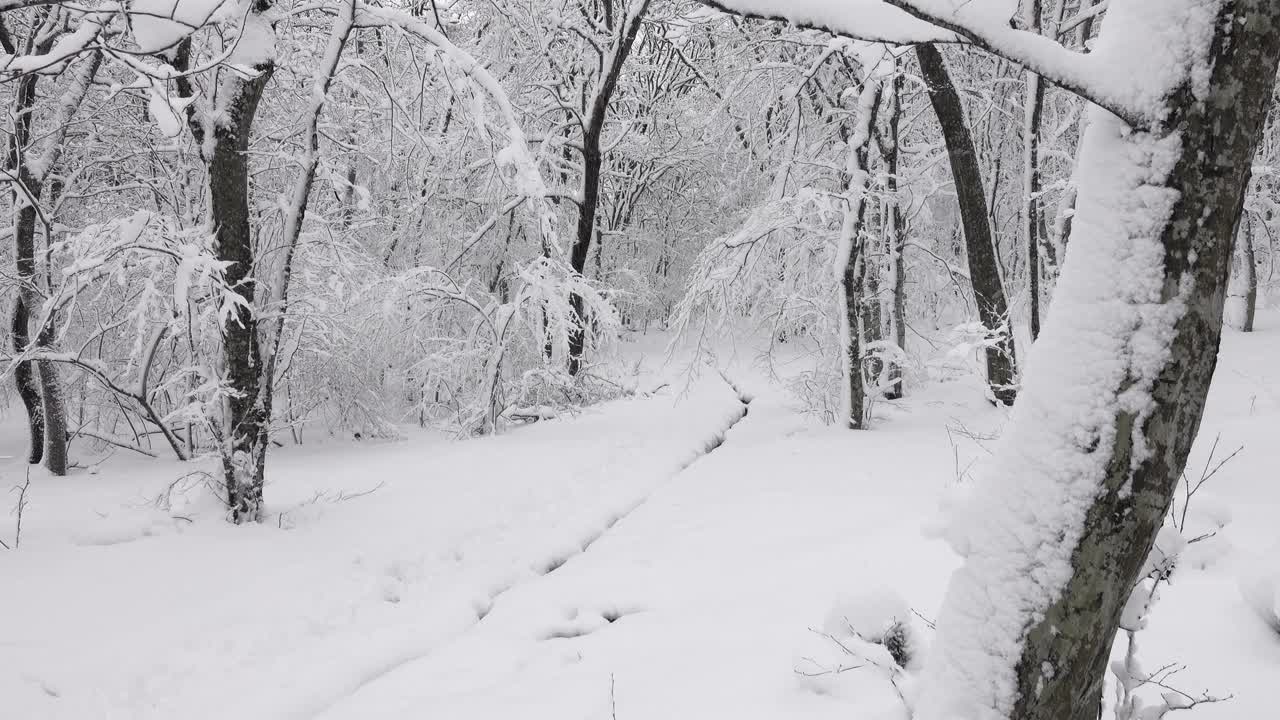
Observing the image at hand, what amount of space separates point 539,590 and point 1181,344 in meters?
3.85

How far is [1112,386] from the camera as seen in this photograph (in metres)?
1.45

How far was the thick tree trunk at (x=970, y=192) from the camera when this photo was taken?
22.8 feet

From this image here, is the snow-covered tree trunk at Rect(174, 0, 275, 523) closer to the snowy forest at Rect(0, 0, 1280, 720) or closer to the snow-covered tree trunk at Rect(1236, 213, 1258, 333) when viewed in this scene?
the snowy forest at Rect(0, 0, 1280, 720)

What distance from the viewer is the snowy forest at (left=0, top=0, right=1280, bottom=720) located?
1.48m

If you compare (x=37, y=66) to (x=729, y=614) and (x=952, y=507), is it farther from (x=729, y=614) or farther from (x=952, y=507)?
(x=729, y=614)

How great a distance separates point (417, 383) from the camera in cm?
1077

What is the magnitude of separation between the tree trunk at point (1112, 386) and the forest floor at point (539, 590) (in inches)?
16.6

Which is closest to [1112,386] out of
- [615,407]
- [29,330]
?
[615,407]

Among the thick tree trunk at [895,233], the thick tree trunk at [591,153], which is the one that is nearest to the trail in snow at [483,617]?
the thick tree trunk at [591,153]

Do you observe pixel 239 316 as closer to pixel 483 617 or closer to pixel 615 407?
pixel 483 617

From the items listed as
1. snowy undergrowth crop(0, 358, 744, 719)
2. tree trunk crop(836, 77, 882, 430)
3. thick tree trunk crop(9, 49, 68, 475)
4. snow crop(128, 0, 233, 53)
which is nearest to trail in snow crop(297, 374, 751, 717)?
snowy undergrowth crop(0, 358, 744, 719)

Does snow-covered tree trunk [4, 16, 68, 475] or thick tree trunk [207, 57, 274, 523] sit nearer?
thick tree trunk [207, 57, 274, 523]

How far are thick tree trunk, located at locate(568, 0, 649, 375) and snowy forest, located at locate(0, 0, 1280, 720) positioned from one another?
0.07m

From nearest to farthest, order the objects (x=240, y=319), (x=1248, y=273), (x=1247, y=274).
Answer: (x=240, y=319) < (x=1248, y=273) < (x=1247, y=274)
